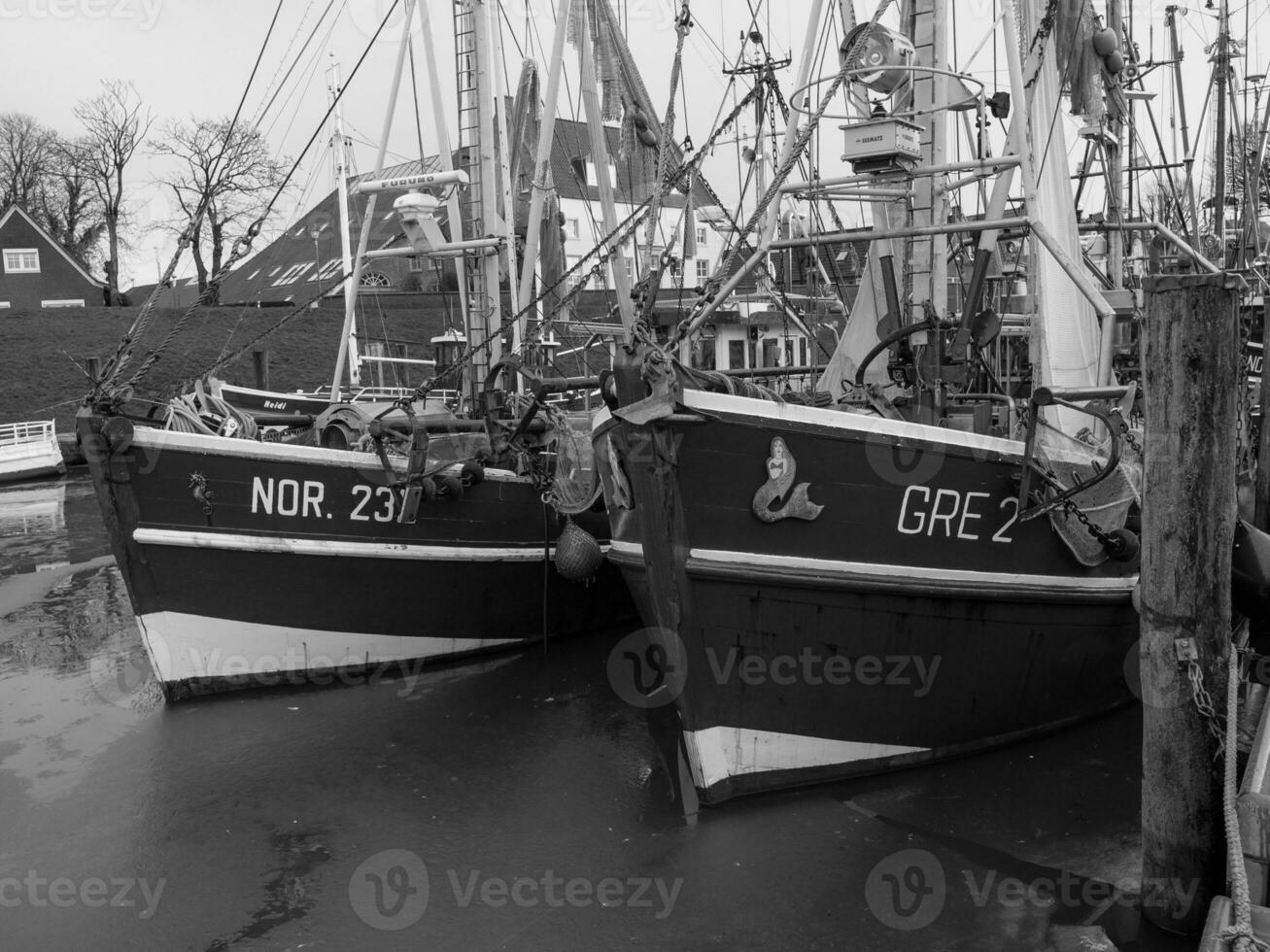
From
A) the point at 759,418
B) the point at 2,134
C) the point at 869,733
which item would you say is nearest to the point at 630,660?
the point at 869,733

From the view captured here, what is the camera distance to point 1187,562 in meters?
4.81

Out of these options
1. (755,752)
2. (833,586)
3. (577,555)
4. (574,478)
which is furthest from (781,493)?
(577,555)

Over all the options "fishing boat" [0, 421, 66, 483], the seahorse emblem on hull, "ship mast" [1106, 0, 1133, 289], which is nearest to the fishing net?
the seahorse emblem on hull

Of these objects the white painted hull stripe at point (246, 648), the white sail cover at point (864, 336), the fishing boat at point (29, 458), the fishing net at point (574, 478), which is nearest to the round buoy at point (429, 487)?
the fishing net at point (574, 478)

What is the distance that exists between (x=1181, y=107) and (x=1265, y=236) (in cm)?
398

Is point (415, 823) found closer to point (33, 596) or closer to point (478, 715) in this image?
point (478, 715)

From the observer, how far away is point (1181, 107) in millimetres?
23266

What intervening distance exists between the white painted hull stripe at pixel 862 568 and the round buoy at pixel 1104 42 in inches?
248

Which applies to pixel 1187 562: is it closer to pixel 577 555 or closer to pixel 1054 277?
pixel 1054 277

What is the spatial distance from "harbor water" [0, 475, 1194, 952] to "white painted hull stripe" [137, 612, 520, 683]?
10.3 inches

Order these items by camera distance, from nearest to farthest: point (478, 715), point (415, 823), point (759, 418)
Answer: point (759, 418) < point (415, 823) < point (478, 715)

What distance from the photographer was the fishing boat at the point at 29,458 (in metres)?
23.5

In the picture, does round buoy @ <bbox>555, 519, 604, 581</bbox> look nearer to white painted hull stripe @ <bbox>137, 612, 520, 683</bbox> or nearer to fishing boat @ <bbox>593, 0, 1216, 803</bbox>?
white painted hull stripe @ <bbox>137, 612, 520, 683</bbox>

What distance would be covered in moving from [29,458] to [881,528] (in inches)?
909
